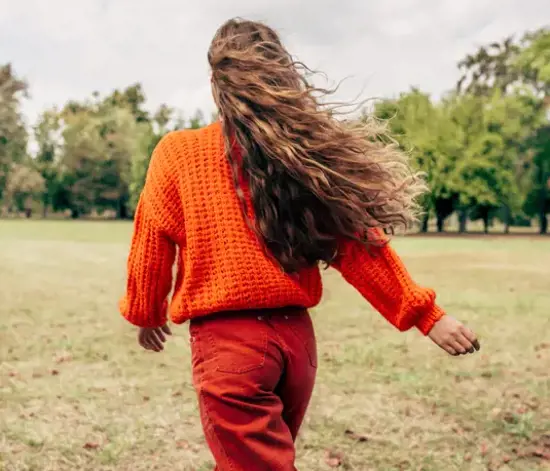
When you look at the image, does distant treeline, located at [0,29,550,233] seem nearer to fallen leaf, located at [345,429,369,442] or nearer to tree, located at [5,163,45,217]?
tree, located at [5,163,45,217]

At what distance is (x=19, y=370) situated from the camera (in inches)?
261

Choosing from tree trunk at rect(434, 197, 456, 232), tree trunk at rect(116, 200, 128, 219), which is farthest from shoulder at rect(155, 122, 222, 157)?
tree trunk at rect(116, 200, 128, 219)

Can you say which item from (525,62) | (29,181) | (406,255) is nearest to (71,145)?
(29,181)

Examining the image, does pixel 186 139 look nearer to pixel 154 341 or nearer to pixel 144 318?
pixel 144 318

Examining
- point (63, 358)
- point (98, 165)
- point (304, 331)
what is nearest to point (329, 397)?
point (63, 358)

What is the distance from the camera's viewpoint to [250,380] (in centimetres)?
235

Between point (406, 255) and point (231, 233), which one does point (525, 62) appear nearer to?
point (406, 255)

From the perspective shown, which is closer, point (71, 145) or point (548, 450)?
point (548, 450)

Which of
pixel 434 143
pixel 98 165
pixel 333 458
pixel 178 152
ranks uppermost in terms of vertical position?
pixel 434 143

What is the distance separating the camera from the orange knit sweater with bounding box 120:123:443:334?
2.45 metres

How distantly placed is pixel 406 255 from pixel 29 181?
2071 inches

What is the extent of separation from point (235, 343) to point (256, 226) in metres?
0.36

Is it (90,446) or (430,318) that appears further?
(90,446)

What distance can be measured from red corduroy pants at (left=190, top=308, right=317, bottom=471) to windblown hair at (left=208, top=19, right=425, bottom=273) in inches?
8.4
